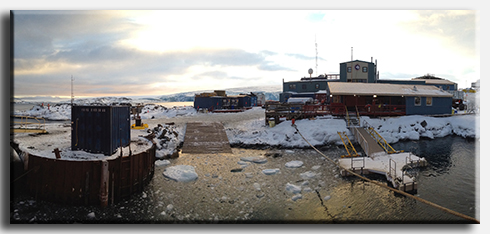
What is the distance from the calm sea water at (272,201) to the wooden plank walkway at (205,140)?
129 inches

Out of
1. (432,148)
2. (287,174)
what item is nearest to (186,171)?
(287,174)

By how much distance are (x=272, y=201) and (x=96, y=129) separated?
7419 millimetres

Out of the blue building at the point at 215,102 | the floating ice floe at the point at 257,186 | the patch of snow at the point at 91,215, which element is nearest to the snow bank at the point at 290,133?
the floating ice floe at the point at 257,186

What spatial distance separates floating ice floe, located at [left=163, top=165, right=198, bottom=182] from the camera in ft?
36.5

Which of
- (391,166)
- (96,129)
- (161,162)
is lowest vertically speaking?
(161,162)

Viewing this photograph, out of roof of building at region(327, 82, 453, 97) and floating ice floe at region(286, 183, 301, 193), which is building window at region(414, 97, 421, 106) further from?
floating ice floe at region(286, 183, 301, 193)

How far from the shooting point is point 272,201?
901cm

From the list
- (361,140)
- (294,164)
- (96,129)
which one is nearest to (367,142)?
A: (361,140)

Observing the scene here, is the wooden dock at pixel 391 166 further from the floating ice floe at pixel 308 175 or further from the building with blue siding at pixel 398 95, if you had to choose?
the building with blue siding at pixel 398 95

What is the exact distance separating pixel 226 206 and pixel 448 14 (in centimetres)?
987

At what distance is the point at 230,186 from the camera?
10.4m

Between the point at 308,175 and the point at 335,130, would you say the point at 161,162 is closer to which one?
the point at 308,175

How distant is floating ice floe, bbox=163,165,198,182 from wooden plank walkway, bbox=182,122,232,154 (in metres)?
3.74

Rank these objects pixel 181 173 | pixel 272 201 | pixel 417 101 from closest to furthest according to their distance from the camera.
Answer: pixel 272 201 < pixel 181 173 < pixel 417 101
